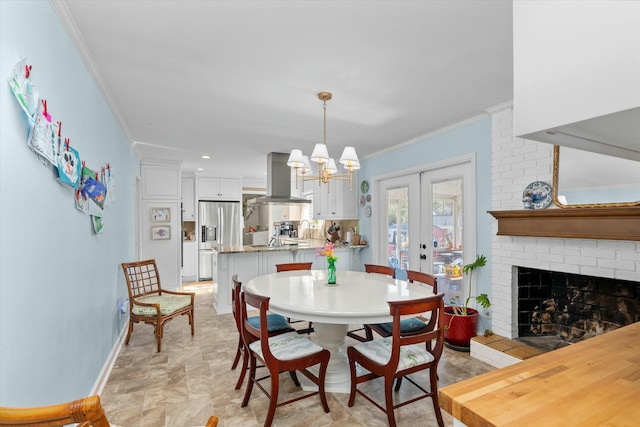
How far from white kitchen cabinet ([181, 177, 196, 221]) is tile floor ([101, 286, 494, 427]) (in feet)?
12.3

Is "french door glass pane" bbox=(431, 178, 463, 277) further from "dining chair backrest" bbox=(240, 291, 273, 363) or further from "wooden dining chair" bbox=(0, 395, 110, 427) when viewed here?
"wooden dining chair" bbox=(0, 395, 110, 427)

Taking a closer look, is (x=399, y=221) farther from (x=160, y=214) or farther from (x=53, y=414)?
(x=53, y=414)

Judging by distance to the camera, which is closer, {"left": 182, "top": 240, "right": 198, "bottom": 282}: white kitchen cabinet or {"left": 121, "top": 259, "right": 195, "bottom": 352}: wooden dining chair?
{"left": 121, "top": 259, "right": 195, "bottom": 352}: wooden dining chair

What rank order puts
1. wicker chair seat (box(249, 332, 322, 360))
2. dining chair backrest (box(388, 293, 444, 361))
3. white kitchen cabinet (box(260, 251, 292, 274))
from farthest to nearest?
white kitchen cabinet (box(260, 251, 292, 274)), wicker chair seat (box(249, 332, 322, 360)), dining chair backrest (box(388, 293, 444, 361))

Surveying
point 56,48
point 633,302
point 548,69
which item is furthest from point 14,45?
point 633,302

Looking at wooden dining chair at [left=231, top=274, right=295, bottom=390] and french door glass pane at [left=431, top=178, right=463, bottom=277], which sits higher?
french door glass pane at [left=431, top=178, right=463, bottom=277]

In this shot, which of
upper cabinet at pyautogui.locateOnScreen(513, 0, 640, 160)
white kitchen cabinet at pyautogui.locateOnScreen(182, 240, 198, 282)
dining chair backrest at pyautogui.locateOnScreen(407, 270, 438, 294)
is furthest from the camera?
white kitchen cabinet at pyautogui.locateOnScreen(182, 240, 198, 282)

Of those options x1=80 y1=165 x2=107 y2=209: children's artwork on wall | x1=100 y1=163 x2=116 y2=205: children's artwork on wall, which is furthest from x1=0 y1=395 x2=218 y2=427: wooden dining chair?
x1=100 y1=163 x2=116 y2=205: children's artwork on wall

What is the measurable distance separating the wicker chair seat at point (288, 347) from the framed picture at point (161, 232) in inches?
165

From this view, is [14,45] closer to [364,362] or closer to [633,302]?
[364,362]

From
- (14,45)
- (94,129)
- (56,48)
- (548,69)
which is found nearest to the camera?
(548,69)

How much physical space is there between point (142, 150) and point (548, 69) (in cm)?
542

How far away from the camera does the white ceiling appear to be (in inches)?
67.5

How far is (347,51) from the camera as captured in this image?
210 cm
